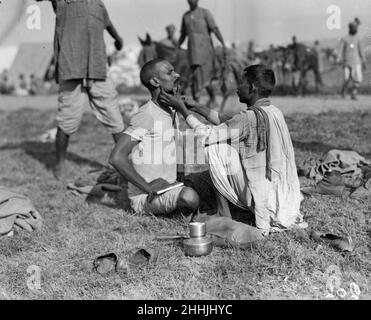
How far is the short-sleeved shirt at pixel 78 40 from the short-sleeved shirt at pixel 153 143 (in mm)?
1789

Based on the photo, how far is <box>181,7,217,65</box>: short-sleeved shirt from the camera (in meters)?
9.20

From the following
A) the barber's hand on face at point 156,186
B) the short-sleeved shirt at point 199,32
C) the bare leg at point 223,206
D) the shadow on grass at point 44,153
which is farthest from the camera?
the short-sleeved shirt at point 199,32

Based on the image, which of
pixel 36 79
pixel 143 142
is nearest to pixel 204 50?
pixel 143 142

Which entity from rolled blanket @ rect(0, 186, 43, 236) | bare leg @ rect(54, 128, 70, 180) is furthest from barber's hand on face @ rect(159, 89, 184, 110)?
bare leg @ rect(54, 128, 70, 180)

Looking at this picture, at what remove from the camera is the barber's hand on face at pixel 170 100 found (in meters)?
3.93

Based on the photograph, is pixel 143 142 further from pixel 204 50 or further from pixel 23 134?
pixel 23 134

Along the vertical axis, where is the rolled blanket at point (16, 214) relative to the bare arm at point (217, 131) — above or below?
below

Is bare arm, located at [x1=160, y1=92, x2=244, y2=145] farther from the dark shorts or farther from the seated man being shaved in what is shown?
the dark shorts

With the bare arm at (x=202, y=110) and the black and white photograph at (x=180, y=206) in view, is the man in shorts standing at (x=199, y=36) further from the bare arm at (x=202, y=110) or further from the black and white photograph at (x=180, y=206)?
the bare arm at (x=202, y=110)

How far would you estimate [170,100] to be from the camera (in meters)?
4.00

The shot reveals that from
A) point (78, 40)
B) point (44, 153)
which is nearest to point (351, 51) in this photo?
point (44, 153)

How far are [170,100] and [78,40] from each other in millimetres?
2225

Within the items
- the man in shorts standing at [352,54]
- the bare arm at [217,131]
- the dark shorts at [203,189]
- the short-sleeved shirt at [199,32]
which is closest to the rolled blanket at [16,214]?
the dark shorts at [203,189]

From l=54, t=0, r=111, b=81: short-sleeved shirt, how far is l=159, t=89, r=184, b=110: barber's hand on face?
190 cm
